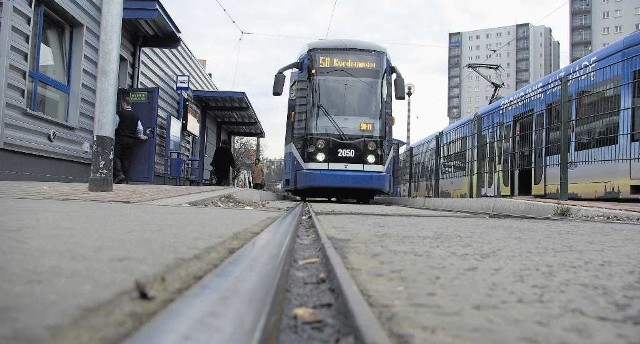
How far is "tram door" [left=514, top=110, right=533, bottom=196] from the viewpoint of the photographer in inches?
346

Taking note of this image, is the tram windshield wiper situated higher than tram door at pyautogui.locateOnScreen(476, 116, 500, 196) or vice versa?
the tram windshield wiper

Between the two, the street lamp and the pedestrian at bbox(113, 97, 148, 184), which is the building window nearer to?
the pedestrian at bbox(113, 97, 148, 184)

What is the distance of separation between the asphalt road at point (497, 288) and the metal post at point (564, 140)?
483cm

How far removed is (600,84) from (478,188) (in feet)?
9.48

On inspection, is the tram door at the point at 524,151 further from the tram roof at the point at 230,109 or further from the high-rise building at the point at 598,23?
the high-rise building at the point at 598,23

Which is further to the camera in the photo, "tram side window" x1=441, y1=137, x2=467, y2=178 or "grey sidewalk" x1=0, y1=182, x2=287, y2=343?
"tram side window" x1=441, y1=137, x2=467, y2=178

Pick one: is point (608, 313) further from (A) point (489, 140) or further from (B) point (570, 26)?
(B) point (570, 26)

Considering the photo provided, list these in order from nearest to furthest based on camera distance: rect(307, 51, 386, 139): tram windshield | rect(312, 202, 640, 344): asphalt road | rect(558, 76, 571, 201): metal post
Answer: rect(312, 202, 640, 344): asphalt road < rect(558, 76, 571, 201): metal post < rect(307, 51, 386, 139): tram windshield

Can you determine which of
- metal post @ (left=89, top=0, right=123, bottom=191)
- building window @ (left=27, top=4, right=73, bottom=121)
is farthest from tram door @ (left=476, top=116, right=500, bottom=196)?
building window @ (left=27, top=4, right=73, bottom=121)

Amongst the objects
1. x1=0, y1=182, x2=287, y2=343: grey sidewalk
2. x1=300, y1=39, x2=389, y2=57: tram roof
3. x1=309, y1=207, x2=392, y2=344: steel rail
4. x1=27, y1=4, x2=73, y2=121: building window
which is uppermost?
x1=300, y1=39, x2=389, y2=57: tram roof

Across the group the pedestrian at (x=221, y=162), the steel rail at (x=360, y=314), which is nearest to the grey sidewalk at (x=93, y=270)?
the steel rail at (x=360, y=314)

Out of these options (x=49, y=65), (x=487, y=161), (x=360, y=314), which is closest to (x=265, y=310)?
(x=360, y=314)

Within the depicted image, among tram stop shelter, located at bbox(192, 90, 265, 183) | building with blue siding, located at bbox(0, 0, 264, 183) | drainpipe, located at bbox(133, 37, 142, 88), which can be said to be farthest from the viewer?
tram stop shelter, located at bbox(192, 90, 265, 183)

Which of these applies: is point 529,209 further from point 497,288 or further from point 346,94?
point 497,288
